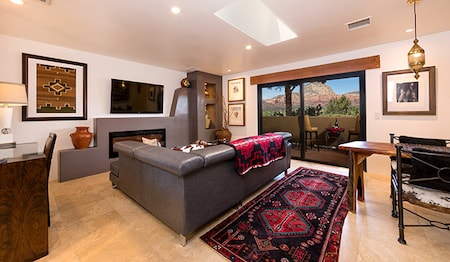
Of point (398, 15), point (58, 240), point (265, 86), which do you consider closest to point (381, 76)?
point (398, 15)

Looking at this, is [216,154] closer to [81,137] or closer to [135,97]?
[81,137]

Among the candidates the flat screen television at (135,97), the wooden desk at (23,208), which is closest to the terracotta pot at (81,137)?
the flat screen television at (135,97)

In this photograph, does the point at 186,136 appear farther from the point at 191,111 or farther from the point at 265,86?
the point at 265,86

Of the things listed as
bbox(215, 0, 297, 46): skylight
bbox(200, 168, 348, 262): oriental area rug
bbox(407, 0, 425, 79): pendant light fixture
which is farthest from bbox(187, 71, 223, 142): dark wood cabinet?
bbox(407, 0, 425, 79): pendant light fixture

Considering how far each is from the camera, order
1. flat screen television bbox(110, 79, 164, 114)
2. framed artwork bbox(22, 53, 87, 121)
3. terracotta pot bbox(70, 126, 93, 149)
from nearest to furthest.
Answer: framed artwork bbox(22, 53, 87, 121)
terracotta pot bbox(70, 126, 93, 149)
flat screen television bbox(110, 79, 164, 114)

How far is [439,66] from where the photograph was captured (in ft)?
9.93

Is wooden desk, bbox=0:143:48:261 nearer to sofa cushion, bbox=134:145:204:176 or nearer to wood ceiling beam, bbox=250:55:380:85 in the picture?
sofa cushion, bbox=134:145:204:176

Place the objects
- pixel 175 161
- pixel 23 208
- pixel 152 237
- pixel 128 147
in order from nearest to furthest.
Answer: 1. pixel 23 208
2. pixel 175 161
3. pixel 152 237
4. pixel 128 147

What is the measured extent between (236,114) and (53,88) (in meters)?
4.37

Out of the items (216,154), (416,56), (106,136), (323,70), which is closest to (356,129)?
(323,70)

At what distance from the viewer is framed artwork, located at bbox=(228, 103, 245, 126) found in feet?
18.9

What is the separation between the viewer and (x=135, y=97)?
4516 millimetres

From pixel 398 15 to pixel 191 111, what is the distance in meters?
4.68

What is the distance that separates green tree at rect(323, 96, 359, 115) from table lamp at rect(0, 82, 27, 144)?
5.46 m
